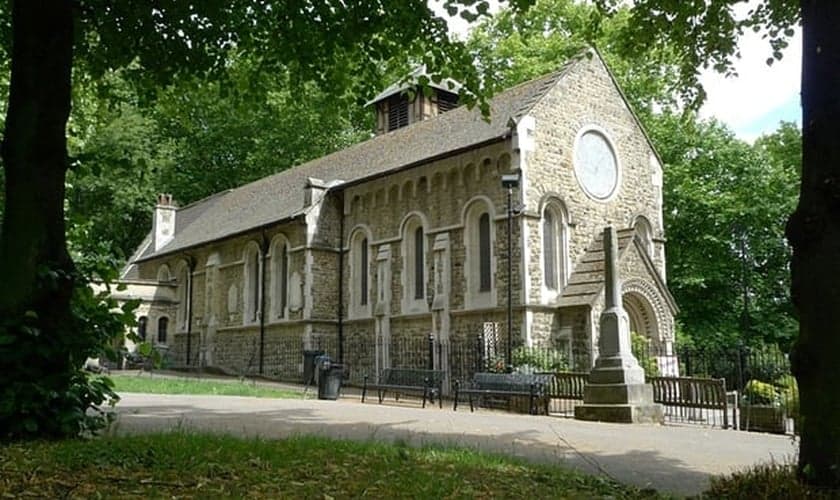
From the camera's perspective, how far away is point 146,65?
31.1 feet

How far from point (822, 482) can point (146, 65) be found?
8.40m

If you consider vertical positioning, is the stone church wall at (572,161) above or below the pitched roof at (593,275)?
above

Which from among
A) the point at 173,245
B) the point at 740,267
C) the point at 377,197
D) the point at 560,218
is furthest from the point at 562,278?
the point at 173,245

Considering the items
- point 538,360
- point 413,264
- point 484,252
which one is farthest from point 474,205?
point 538,360

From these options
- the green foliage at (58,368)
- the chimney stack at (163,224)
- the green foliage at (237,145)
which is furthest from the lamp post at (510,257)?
the chimney stack at (163,224)

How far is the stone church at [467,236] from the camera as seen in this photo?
812 inches

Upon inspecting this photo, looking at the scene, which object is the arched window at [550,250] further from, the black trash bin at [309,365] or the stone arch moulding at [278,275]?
the stone arch moulding at [278,275]

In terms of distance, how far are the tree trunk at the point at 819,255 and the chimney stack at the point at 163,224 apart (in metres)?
36.4

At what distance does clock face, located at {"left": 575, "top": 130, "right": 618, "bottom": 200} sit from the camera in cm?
2264

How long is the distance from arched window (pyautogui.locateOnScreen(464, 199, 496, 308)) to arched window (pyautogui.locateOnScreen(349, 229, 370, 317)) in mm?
4771

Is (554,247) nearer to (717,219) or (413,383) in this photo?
(413,383)

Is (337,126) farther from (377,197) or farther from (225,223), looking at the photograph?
(377,197)

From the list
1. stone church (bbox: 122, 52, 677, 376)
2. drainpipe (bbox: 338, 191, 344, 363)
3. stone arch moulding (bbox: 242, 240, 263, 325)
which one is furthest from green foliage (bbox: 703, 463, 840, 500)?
stone arch moulding (bbox: 242, 240, 263, 325)

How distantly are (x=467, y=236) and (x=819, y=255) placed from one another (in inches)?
671
